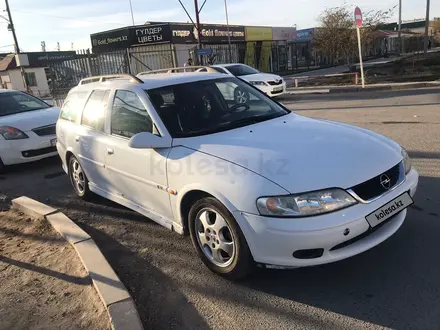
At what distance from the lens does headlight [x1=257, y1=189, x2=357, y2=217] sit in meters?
2.90

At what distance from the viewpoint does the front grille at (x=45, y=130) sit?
7656mm

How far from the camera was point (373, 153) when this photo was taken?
11.0ft

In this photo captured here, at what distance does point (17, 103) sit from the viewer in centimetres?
889

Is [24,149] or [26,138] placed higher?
[26,138]

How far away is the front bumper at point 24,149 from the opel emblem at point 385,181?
20.9 ft

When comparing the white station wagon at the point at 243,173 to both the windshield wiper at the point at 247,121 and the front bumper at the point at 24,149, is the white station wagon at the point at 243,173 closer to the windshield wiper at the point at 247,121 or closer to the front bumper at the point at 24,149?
the windshield wiper at the point at 247,121

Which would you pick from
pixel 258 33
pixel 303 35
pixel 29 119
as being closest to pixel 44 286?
pixel 29 119

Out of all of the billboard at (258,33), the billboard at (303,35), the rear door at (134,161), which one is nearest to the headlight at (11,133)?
the rear door at (134,161)

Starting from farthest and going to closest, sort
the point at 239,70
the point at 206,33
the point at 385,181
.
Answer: the point at 206,33 → the point at 239,70 → the point at 385,181

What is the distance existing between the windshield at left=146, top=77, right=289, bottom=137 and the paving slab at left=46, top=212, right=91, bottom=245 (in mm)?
1483

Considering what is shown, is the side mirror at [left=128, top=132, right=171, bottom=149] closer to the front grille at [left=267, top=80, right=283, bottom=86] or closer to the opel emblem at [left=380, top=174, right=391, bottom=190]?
the opel emblem at [left=380, top=174, right=391, bottom=190]

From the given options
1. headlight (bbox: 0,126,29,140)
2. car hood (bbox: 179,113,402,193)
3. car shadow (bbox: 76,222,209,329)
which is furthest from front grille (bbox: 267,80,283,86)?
car shadow (bbox: 76,222,209,329)

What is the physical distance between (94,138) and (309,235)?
2997 mm

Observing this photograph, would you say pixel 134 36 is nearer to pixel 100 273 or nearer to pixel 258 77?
pixel 258 77
